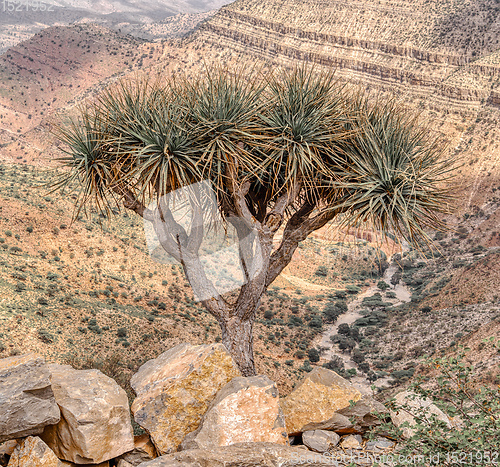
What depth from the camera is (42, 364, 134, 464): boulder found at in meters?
5.25

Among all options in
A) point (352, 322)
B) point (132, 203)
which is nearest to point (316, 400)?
point (132, 203)

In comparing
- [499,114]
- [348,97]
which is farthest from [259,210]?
[499,114]

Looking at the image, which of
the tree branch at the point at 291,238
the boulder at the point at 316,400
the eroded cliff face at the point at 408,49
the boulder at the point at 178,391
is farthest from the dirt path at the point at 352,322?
the eroded cliff face at the point at 408,49

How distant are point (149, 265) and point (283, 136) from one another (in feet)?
61.1

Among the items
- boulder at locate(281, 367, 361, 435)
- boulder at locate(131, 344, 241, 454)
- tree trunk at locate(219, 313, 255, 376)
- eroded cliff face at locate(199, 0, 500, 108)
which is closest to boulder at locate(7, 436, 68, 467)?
boulder at locate(131, 344, 241, 454)

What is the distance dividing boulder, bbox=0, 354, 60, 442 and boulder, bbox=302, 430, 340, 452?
3.68 metres

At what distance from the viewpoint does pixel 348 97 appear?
9.16 metres

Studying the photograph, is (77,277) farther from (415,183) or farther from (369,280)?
(369,280)

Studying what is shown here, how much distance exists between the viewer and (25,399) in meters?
5.06

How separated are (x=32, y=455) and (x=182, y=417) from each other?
2023mm

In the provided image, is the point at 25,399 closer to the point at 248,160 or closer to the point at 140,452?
the point at 140,452

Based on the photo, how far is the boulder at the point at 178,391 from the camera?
20.0 ft

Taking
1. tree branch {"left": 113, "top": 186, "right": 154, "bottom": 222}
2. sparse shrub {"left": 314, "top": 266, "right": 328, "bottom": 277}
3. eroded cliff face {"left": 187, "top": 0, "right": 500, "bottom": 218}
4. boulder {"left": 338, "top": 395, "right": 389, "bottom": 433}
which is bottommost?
sparse shrub {"left": 314, "top": 266, "right": 328, "bottom": 277}

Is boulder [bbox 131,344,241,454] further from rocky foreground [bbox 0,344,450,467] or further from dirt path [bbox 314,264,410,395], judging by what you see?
dirt path [bbox 314,264,410,395]
